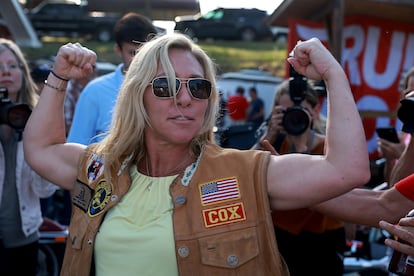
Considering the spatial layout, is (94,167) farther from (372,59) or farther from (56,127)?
(372,59)

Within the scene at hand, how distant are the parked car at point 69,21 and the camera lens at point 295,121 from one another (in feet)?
73.2

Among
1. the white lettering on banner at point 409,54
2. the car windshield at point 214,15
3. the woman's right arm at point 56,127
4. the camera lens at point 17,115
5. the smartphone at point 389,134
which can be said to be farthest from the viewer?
the car windshield at point 214,15

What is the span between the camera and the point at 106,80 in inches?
152

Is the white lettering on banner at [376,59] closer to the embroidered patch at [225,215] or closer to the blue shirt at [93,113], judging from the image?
the blue shirt at [93,113]

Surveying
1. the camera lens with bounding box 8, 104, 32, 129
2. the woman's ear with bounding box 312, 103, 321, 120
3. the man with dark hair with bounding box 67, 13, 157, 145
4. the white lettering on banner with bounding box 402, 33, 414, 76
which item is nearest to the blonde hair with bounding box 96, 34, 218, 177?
the camera lens with bounding box 8, 104, 32, 129

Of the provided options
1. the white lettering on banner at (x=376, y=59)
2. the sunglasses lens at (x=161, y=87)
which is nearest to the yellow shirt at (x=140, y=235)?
the sunglasses lens at (x=161, y=87)

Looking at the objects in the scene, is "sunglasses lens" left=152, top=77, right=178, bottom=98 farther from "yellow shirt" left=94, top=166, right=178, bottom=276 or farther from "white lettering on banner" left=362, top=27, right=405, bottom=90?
"white lettering on banner" left=362, top=27, right=405, bottom=90

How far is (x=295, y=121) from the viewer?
3430 millimetres

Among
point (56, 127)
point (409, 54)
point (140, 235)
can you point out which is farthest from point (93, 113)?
point (409, 54)

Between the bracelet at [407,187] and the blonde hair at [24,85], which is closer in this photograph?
the bracelet at [407,187]

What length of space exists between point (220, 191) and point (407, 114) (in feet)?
2.94

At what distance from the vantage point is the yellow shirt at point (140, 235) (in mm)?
2104

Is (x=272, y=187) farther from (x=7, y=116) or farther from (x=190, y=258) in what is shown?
(x=7, y=116)

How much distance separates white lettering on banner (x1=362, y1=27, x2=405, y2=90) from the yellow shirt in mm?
6683
